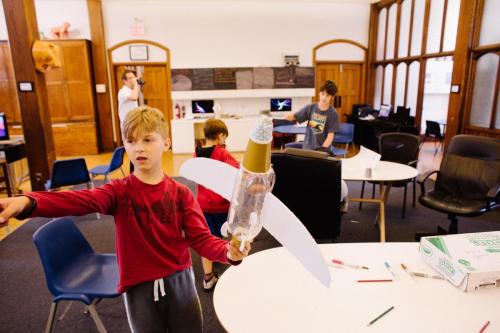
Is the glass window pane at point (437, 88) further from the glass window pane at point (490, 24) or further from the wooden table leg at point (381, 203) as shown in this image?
the wooden table leg at point (381, 203)

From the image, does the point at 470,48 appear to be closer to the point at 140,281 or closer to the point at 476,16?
the point at 476,16

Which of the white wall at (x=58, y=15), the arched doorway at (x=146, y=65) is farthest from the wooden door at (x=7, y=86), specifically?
the arched doorway at (x=146, y=65)

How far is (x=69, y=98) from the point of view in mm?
7434

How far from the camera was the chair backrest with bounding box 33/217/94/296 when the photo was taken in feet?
5.48

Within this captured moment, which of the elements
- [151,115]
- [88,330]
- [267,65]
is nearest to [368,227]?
[88,330]

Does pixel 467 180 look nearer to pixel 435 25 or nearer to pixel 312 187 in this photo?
pixel 312 187

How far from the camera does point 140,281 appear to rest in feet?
3.85

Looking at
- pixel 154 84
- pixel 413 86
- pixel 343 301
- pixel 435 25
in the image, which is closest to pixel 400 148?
pixel 343 301

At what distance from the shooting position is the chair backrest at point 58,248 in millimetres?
1670

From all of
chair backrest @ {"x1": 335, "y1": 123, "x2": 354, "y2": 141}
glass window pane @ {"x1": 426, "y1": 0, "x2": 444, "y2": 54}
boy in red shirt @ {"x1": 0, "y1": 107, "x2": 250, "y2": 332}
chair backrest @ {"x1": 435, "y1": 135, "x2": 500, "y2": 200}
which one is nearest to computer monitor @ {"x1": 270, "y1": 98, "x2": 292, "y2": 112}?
chair backrest @ {"x1": 335, "y1": 123, "x2": 354, "y2": 141}

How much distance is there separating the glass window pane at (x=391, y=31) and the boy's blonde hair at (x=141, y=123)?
25.1ft

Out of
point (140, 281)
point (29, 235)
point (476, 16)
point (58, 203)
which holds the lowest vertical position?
point (29, 235)

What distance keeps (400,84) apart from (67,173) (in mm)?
6868

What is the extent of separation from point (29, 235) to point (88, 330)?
203 cm
